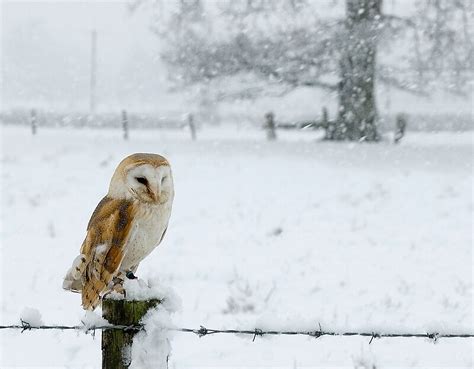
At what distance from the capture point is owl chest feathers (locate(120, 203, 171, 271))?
288cm

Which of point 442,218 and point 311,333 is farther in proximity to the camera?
point 442,218

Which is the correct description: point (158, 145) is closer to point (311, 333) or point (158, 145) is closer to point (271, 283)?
point (271, 283)

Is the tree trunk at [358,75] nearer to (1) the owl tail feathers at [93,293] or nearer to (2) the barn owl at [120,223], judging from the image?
(2) the barn owl at [120,223]

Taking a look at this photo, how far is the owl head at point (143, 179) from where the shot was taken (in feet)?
9.13

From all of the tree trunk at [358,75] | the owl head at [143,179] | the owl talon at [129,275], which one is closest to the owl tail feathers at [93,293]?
the owl talon at [129,275]

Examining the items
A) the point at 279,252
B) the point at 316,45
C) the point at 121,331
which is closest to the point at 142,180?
the point at 121,331

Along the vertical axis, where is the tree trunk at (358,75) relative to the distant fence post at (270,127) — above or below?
above

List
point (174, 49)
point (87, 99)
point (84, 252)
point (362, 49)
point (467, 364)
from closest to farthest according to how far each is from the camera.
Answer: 1. point (84, 252)
2. point (467, 364)
3. point (362, 49)
4. point (174, 49)
5. point (87, 99)

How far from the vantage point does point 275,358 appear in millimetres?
5406

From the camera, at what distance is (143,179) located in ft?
9.22

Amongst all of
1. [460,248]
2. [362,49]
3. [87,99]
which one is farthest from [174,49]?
[87,99]

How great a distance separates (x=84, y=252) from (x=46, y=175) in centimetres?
1412

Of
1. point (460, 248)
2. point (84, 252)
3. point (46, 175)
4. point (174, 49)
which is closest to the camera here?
point (84, 252)

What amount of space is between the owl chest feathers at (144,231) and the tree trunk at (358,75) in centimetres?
1628
